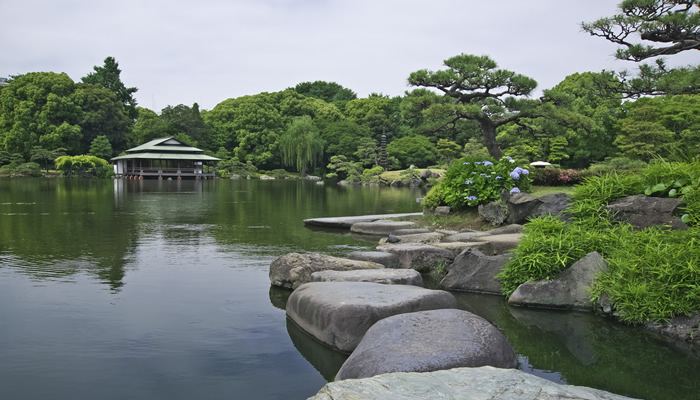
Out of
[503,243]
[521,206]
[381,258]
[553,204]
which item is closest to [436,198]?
[521,206]

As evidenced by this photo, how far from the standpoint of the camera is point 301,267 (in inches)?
264

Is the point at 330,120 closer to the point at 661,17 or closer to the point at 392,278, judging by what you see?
the point at 661,17

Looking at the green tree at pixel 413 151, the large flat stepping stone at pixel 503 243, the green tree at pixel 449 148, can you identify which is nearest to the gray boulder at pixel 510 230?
the large flat stepping stone at pixel 503 243

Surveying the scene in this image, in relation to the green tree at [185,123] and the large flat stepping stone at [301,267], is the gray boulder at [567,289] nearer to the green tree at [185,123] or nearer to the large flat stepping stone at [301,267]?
the large flat stepping stone at [301,267]

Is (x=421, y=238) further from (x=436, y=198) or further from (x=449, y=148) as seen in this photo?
(x=449, y=148)

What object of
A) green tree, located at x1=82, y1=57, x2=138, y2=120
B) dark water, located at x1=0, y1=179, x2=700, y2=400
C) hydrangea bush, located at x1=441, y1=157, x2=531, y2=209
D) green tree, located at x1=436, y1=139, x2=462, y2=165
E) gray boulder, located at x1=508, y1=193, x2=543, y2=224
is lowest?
dark water, located at x1=0, y1=179, x2=700, y2=400

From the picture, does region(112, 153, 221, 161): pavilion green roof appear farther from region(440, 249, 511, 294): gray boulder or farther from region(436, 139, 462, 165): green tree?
region(440, 249, 511, 294): gray boulder

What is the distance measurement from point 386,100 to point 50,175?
3687 centimetres

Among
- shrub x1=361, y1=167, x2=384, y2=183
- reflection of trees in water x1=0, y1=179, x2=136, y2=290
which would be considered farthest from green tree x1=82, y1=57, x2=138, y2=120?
reflection of trees in water x1=0, y1=179, x2=136, y2=290

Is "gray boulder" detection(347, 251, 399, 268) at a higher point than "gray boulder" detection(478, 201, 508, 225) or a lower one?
lower

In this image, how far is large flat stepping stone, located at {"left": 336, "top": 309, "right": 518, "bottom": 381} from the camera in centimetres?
351

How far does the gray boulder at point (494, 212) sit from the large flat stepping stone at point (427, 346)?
6.35 meters

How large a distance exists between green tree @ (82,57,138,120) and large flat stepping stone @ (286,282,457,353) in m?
64.4

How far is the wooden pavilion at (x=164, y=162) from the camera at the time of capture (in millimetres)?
48500
